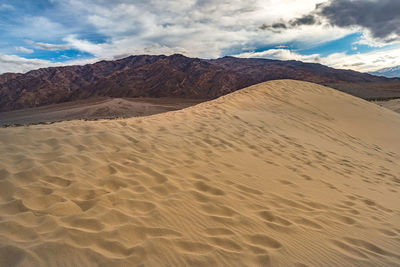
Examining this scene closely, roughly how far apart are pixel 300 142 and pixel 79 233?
6.20m

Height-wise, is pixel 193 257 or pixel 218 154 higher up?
pixel 218 154

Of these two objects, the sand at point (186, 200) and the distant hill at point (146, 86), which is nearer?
the sand at point (186, 200)

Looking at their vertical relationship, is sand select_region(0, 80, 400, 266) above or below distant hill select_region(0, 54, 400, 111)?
below

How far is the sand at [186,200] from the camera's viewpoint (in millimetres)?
2199

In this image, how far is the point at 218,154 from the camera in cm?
496

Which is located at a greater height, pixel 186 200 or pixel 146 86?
pixel 146 86

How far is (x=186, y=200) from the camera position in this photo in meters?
3.10

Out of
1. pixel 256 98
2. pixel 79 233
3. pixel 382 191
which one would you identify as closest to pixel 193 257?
pixel 79 233

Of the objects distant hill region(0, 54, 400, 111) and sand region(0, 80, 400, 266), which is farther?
distant hill region(0, 54, 400, 111)

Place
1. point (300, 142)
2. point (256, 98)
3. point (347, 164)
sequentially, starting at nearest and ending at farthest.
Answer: point (347, 164), point (300, 142), point (256, 98)

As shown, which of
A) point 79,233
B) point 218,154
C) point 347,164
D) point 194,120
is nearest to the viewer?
point 79,233

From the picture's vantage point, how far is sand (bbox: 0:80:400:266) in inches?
86.6

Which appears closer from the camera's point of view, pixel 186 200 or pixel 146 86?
pixel 186 200

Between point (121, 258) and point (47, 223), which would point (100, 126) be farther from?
point (121, 258)
